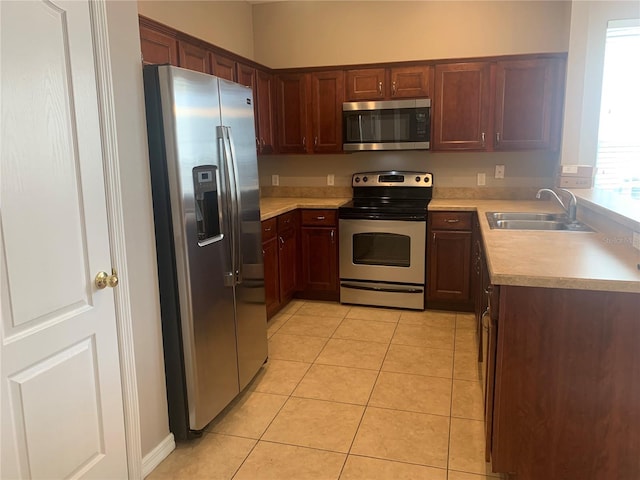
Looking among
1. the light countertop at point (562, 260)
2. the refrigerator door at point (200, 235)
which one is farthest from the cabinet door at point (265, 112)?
the light countertop at point (562, 260)

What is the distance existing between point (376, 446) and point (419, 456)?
0.21 m

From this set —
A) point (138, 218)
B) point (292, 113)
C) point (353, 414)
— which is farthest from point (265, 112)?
point (353, 414)

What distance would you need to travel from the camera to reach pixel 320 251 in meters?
4.44

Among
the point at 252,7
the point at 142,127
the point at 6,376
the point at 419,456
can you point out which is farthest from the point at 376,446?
the point at 252,7

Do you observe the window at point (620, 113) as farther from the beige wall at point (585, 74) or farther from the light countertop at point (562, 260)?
the light countertop at point (562, 260)

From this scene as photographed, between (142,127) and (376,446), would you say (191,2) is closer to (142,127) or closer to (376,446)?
(142,127)

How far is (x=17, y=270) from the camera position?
1.51m

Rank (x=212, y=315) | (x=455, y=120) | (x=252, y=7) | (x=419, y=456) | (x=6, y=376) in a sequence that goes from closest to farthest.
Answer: (x=6, y=376) < (x=419, y=456) < (x=212, y=315) < (x=455, y=120) < (x=252, y=7)

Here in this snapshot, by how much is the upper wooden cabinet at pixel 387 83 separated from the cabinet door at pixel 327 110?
10cm

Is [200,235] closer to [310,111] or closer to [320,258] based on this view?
[320,258]

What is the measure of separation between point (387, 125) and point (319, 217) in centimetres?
102

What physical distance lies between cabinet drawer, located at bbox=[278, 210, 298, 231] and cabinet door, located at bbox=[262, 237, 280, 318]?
6.3 inches

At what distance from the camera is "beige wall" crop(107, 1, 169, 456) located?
6.42ft

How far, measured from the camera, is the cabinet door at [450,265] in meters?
4.05
